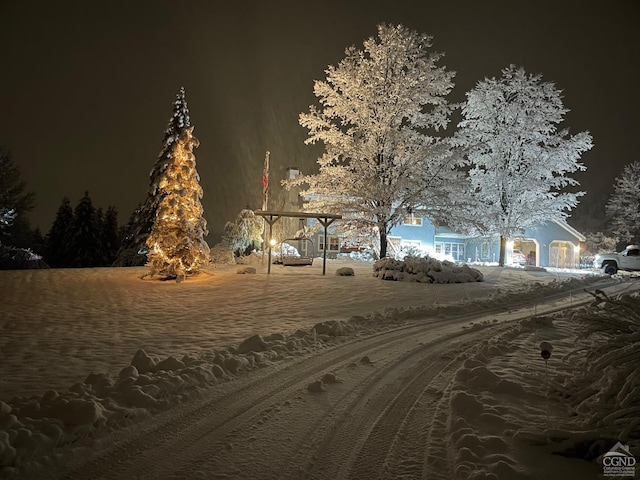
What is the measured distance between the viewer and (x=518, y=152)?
30.0 meters

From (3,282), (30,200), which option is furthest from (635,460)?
(30,200)

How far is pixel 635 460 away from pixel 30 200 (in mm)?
49092

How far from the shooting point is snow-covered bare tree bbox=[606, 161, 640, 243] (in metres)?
47.8

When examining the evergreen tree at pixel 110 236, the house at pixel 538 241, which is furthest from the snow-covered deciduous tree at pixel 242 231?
the evergreen tree at pixel 110 236

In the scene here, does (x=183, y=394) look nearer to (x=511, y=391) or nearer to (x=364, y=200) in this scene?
(x=511, y=391)

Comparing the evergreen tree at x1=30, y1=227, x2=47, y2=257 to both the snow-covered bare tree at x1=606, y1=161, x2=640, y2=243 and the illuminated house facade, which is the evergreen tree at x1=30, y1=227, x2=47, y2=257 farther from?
the snow-covered bare tree at x1=606, y1=161, x2=640, y2=243

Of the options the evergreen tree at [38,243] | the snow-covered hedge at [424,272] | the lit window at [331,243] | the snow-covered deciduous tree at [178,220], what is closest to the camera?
the snow-covered deciduous tree at [178,220]

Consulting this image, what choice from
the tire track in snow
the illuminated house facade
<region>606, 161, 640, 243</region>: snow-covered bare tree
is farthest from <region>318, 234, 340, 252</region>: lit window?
the tire track in snow

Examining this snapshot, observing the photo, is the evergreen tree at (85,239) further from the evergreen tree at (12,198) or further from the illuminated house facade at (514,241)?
the illuminated house facade at (514,241)

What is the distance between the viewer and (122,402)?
502 cm

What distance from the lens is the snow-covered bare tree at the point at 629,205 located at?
157ft

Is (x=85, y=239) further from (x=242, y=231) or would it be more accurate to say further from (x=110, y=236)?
(x=242, y=231)

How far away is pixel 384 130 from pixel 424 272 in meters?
7.86

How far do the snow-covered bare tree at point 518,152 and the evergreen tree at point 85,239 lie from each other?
36.3 m
